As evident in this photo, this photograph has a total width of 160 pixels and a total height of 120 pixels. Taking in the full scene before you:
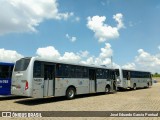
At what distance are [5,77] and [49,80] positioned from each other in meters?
3.73

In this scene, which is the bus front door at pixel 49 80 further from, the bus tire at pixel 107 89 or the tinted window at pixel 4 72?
the bus tire at pixel 107 89

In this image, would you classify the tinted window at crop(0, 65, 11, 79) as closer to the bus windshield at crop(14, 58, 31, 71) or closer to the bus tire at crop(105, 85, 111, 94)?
the bus windshield at crop(14, 58, 31, 71)

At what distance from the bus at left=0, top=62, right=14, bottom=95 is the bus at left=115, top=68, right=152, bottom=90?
45.4 feet

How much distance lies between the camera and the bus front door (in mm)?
15493

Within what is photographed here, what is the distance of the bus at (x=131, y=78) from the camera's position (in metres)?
27.7

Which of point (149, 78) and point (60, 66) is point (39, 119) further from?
point (149, 78)

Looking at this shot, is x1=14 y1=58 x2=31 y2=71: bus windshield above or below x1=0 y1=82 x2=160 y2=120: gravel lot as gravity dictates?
above

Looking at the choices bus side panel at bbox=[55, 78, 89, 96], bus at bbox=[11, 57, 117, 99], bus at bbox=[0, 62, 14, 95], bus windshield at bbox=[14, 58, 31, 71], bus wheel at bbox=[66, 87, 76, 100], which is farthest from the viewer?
bus wheel at bbox=[66, 87, 76, 100]

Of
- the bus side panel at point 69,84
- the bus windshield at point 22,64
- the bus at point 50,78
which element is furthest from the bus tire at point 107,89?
the bus windshield at point 22,64

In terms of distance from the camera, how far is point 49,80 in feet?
52.0

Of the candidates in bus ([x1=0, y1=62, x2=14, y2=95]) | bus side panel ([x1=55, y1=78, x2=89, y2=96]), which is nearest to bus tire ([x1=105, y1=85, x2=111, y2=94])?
bus side panel ([x1=55, y1=78, x2=89, y2=96])

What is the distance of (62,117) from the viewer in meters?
10.3

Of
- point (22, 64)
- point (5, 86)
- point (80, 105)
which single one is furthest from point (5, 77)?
point (80, 105)

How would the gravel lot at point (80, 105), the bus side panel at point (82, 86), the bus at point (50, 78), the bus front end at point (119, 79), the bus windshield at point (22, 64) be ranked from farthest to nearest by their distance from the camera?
the bus front end at point (119, 79), the bus side panel at point (82, 86), the bus windshield at point (22, 64), the bus at point (50, 78), the gravel lot at point (80, 105)
